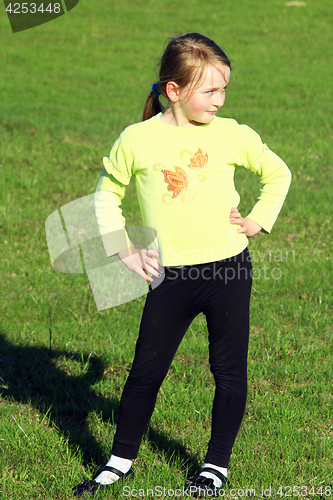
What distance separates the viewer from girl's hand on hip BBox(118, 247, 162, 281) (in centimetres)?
247

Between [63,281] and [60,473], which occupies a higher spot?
[60,473]

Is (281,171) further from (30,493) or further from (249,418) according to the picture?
(30,493)

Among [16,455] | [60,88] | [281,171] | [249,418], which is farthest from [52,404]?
[60,88]

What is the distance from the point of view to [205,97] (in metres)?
2.40

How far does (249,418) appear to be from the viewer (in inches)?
133

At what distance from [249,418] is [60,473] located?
1.23 m

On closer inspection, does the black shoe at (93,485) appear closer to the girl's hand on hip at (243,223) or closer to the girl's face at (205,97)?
the girl's hand on hip at (243,223)

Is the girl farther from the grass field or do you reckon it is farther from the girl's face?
the grass field

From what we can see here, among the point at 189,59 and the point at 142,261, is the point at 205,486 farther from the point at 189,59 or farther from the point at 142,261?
the point at 189,59

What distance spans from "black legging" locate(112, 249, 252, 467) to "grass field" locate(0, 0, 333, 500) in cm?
37

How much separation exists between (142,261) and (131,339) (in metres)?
1.87

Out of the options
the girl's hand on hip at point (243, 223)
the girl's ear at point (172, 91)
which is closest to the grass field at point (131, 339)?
the girl's ear at point (172, 91)

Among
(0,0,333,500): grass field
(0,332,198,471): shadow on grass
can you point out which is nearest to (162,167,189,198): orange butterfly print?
(0,0,333,500): grass field

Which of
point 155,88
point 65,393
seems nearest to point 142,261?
point 155,88
